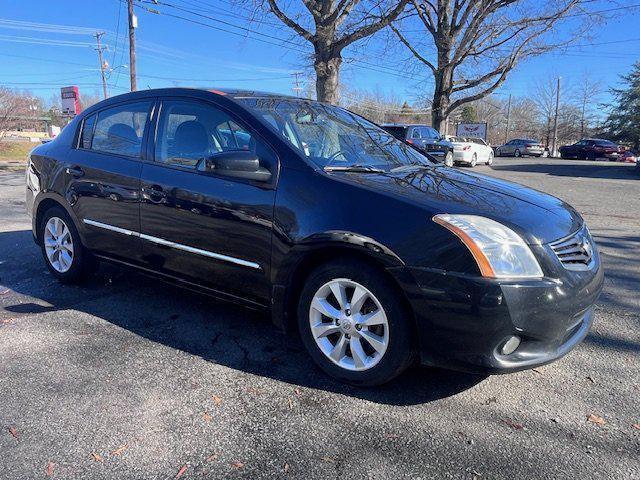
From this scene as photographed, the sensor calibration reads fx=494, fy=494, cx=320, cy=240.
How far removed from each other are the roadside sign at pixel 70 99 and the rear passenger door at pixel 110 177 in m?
18.9

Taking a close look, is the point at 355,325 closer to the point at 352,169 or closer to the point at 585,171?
the point at 352,169

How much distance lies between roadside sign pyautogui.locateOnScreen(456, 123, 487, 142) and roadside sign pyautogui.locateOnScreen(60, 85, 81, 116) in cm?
3016

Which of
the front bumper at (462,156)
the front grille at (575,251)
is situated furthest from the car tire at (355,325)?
the front bumper at (462,156)

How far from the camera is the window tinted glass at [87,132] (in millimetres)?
4422

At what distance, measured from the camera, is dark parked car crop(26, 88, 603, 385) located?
2.50 metres

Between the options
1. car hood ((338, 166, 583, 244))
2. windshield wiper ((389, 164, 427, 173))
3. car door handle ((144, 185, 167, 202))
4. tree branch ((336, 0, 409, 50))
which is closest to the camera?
car hood ((338, 166, 583, 244))

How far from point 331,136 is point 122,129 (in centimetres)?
182

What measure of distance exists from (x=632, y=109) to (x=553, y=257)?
54.1m

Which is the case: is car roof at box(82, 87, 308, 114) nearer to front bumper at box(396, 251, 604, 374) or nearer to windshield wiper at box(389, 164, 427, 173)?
windshield wiper at box(389, 164, 427, 173)

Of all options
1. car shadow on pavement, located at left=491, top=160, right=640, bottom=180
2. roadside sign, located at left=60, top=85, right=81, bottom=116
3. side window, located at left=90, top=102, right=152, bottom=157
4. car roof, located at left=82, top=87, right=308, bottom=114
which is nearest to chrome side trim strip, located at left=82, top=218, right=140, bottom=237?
side window, located at left=90, top=102, right=152, bottom=157

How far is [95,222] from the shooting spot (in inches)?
164

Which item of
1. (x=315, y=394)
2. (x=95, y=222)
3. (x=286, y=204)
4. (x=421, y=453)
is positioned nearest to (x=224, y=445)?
(x=315, y=394)

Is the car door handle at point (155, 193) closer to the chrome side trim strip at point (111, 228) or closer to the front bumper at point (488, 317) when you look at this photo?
the chrome side trim strip at point (111, 228)

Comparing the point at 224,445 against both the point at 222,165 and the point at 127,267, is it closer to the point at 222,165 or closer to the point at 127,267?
the point at 222,165
